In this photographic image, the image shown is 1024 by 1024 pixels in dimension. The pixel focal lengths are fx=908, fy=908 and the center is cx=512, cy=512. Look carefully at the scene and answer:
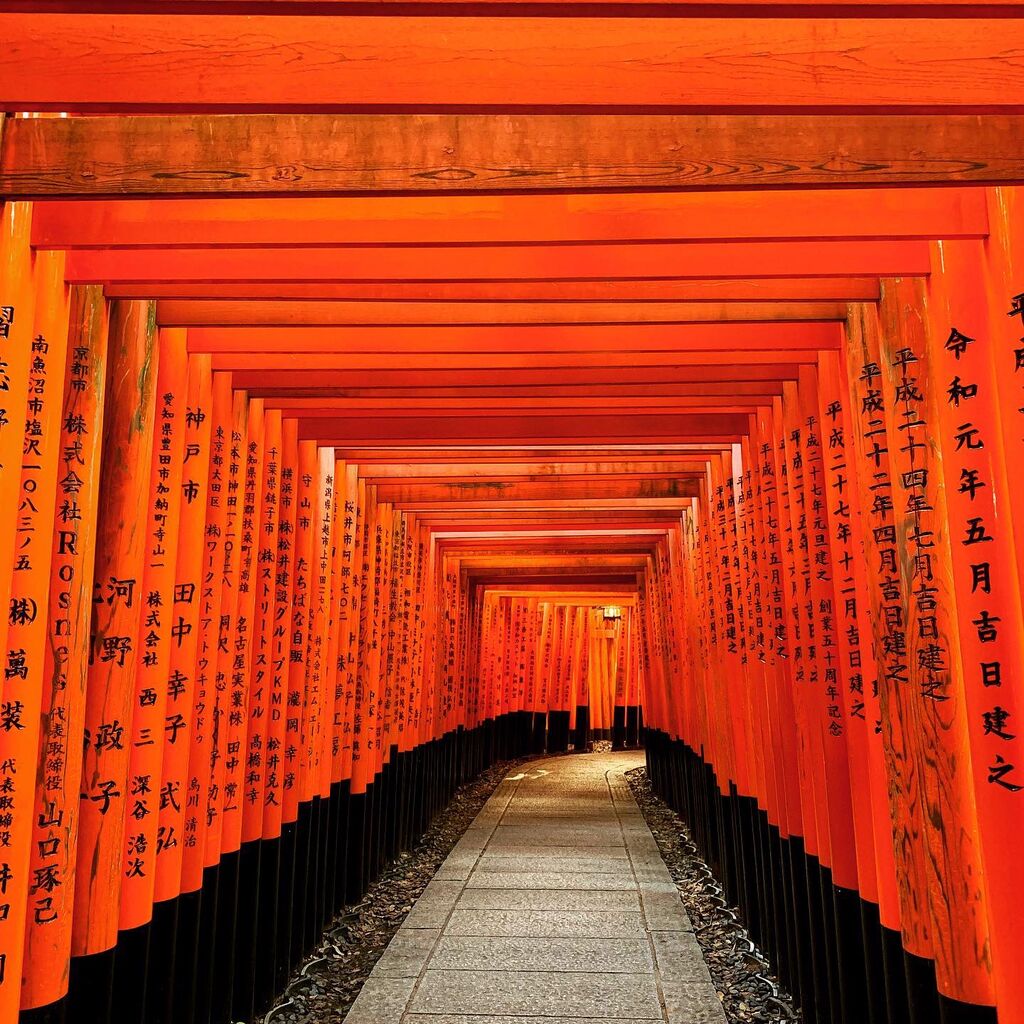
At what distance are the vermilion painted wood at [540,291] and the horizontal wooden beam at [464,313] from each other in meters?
0.37

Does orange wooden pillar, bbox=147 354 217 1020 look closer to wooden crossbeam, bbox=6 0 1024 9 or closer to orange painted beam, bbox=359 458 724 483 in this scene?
wooden crossbeam, bbox=6 0 1024 9

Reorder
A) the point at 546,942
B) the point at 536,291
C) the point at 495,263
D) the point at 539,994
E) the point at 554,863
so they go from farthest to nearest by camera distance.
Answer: the point at 554,863 → the point at 546,942 → the point at 539,994 → the point at 536,291 → the point at 495,263

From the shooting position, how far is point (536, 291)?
4.31 meters

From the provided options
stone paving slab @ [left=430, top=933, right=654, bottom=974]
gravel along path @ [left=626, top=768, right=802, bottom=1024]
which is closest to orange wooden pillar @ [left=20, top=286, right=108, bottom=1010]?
stone paving slab @ [left=430, top=933, right=654, bottom=974]

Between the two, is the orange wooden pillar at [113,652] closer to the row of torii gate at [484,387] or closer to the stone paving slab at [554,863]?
the row of torii gate at [484,387]

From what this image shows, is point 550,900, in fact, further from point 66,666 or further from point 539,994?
point 66,666

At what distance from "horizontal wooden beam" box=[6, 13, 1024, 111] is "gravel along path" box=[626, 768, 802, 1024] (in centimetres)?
497

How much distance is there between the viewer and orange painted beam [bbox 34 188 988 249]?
11.7 ft

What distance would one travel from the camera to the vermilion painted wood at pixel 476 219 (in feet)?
11.6

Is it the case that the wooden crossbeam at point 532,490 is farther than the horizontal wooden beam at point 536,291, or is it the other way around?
the wooden crossbeam at point 532,490

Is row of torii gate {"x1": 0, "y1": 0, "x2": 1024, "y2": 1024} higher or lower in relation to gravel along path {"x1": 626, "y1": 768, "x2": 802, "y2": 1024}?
higher

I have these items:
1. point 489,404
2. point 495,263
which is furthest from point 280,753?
point 495,263

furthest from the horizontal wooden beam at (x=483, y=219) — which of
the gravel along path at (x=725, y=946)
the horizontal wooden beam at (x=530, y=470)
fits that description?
the horizontal wooden beam at (x=530, y=470)

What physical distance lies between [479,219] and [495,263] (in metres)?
0.36
